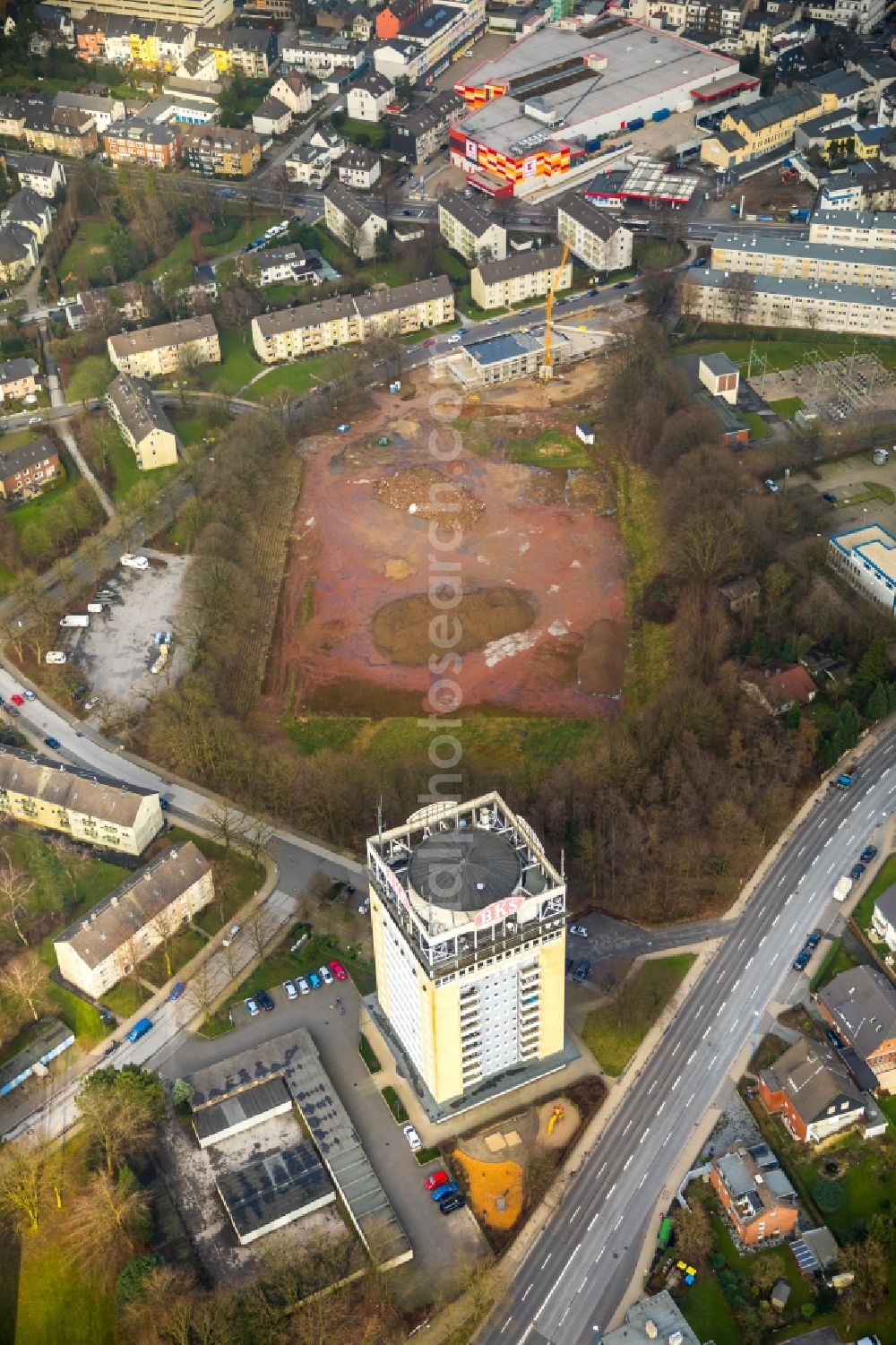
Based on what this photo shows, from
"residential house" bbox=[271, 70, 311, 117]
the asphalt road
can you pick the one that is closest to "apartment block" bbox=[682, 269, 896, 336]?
the asphalt road

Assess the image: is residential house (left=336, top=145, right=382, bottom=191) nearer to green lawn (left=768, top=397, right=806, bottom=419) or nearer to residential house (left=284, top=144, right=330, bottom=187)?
residential house (left=284, top=144, right=330, bottom=187)

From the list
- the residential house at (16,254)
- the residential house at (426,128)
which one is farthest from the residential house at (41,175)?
the residential house at (426,128)

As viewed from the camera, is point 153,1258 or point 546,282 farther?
point 546,282

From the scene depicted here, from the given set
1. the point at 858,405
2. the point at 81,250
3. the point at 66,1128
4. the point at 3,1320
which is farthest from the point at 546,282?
the point at 3,1320

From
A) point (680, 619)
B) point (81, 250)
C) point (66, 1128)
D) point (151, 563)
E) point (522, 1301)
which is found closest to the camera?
point (522, 1301)

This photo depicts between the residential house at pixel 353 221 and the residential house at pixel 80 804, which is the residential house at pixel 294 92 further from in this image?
the residential house at pixel 80 804

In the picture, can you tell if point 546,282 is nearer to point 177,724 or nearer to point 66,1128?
point 177,724

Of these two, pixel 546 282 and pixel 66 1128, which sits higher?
pixel 546 282
